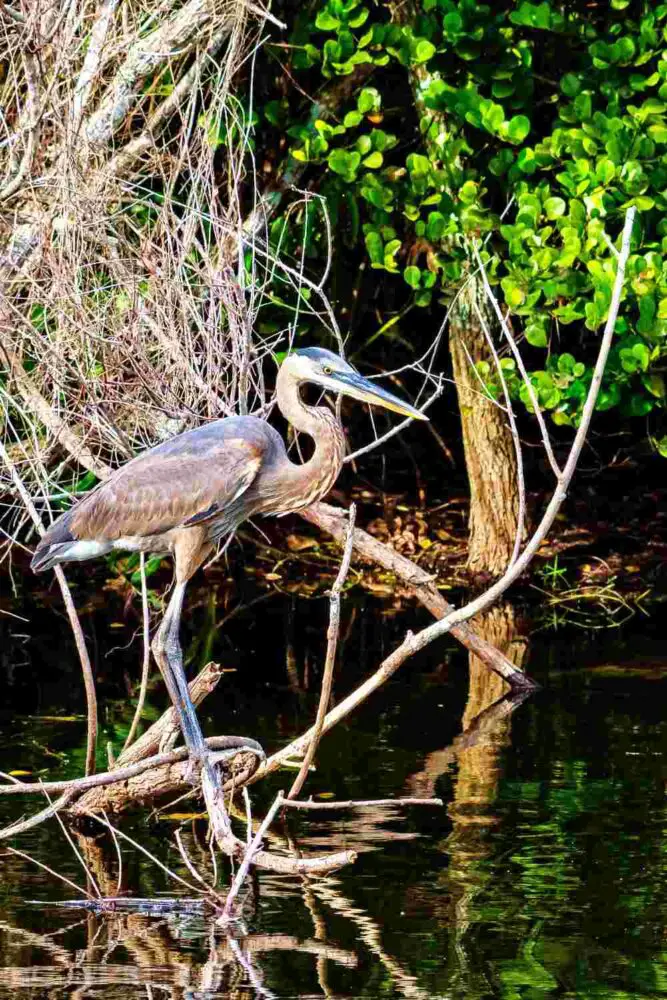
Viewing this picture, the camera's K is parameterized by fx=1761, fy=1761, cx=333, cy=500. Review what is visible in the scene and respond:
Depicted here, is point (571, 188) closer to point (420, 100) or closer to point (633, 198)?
point (633, 198)

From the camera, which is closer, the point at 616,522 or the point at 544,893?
the point at 544,893

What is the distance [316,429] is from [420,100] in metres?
3.79

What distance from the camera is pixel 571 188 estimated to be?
9172 mm

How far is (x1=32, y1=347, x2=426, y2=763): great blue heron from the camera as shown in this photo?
684 centimetres

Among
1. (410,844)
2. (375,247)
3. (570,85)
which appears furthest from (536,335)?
(410,844)

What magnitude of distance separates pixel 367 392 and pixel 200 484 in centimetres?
74

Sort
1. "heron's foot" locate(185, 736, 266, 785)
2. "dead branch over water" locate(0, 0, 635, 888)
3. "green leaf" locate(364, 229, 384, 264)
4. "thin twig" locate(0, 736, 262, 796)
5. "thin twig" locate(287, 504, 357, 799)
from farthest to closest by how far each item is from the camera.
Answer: "green leaf" locate(364, 229, 384, 264) < "dead branch over water" locate(0, 0, 635, 888) < "heron's foot" locate(185, 736, 266, 785) < "thin twig" locate(0, 736, 262, 796) < "thin twig" locate(287, 504, 357, 799)

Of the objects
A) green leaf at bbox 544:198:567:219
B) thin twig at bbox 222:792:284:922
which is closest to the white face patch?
thin twig at bbox 222:792:284:922

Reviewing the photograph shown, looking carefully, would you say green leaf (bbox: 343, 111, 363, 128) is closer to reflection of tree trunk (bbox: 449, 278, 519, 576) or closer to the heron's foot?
reflection of tree trunk (bbox: 449, 278, 519, 576)

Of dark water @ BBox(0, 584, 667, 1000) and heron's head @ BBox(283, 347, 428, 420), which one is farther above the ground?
heron's head @ BBox(283, 347, 428, 420)

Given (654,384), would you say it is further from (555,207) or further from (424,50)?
(424,50)

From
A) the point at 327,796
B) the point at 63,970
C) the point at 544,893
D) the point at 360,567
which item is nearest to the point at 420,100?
the point at 360,567

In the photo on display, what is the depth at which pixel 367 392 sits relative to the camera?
6.76m

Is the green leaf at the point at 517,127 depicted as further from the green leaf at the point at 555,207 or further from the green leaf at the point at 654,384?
the green leaf at the point at 654,384
